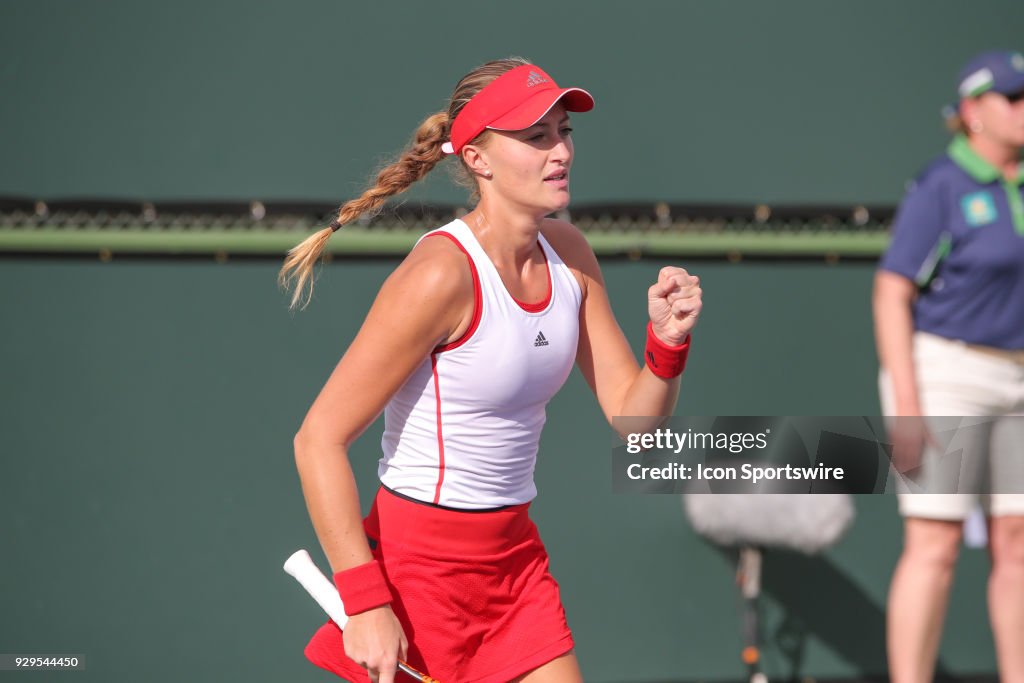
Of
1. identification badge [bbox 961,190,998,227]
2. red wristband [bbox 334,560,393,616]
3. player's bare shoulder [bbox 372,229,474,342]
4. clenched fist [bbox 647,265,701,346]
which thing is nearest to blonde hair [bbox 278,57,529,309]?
player's bare shoulder [bbox 372,229,474,342]

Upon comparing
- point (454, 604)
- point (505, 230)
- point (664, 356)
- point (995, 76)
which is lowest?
point (454, 604)

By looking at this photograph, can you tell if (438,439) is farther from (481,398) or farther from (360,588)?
(360,588)

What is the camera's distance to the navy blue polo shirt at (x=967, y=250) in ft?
10.1

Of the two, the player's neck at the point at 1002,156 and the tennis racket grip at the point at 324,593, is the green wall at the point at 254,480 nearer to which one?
the player's neck at the point at 1002,156

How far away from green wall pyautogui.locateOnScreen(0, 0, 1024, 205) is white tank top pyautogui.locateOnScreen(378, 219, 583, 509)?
1458mm

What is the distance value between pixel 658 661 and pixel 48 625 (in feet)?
5.88

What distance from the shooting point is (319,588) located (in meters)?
2.32

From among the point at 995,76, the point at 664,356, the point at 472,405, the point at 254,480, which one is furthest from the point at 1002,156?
the point at 254,480

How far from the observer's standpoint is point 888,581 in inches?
156

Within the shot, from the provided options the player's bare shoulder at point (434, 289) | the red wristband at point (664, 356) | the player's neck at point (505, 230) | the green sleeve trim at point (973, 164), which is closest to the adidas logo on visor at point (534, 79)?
the player's neck at point (505, 230)

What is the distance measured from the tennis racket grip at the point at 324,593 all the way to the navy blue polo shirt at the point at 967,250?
63.8 inches

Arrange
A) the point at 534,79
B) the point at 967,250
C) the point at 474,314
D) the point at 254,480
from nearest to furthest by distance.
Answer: the point at 474,314 < the point at 534,79 < the point at 967,250 < the point at 254,480

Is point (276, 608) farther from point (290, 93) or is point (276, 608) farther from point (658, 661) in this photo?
point (290, 93)

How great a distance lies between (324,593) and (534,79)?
1023mm
